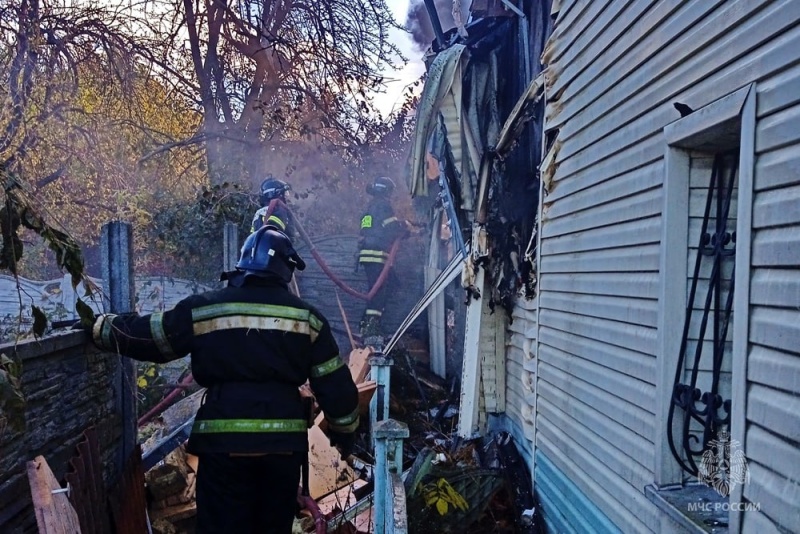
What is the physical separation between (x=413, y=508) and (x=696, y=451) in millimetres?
2034

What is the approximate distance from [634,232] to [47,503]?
8.90 feet

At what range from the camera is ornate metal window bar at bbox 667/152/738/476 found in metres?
2.24

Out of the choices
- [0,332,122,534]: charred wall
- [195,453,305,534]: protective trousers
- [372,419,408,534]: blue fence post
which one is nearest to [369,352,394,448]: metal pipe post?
[195,453,305,534]: protective trousers

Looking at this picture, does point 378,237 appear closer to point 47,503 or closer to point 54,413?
point 54,413

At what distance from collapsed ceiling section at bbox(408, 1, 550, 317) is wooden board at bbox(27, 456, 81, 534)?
11.7 feet

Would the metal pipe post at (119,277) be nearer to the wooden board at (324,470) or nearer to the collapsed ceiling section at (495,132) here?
the wooden board at (324,470)

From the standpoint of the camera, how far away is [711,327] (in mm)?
2309

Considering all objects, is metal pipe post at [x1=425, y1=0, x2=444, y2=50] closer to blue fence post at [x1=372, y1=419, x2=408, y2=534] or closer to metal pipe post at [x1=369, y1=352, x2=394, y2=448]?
metal pipe post at [x1=369, y1=352, x2=394, y2=448]

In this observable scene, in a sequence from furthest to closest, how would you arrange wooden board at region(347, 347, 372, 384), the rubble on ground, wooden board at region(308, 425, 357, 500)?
wooden board at region(347, 347, 372, 384), wooden board at region(308, 425, 357, 500), the rubble on ground

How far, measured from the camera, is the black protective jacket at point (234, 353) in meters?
3.12

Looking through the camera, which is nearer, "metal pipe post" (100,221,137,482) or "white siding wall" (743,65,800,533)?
"white siding wall" (743,65,800,533)

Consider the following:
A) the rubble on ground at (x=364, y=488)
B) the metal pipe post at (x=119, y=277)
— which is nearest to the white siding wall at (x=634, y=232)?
the rubble on ground at (x=364, y=488)

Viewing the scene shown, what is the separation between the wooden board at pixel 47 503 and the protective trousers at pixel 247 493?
0.95m

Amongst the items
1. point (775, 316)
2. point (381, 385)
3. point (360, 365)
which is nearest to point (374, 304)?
point (360, 365)
